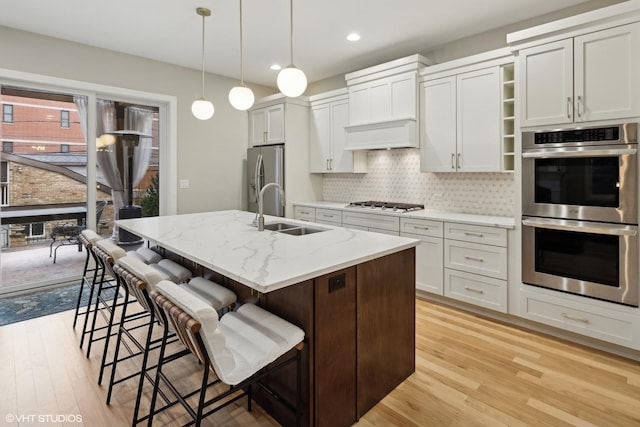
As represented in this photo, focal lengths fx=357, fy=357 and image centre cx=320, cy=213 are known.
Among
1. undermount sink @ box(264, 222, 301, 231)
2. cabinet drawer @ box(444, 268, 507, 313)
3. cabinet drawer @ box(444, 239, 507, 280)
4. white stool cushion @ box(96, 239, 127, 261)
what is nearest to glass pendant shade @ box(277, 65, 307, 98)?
undermount sink @ box(264, 222, 301, 231)

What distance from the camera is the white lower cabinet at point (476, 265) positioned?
3100mm

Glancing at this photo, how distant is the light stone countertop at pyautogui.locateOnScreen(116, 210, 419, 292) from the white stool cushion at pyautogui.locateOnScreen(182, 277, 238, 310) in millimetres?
265

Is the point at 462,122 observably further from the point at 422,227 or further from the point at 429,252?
the point at 429,252

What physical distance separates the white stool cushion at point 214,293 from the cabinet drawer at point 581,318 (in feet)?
7.79

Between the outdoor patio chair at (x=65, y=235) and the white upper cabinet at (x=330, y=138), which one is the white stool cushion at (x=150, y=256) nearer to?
the outdoor patio chair at (x=65, y=235)

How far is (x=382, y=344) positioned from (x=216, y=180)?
3830 millimetres

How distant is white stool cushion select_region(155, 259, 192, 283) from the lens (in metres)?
2.58

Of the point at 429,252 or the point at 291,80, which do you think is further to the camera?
the point at 429,252

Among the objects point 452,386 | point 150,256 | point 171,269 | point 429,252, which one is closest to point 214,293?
point 171,269

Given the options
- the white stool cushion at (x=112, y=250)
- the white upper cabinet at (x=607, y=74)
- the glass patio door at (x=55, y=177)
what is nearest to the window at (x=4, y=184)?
the glass patio door at (x=55, y=177)

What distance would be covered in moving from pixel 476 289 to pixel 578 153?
4.55 ft

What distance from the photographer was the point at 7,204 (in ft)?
12.2

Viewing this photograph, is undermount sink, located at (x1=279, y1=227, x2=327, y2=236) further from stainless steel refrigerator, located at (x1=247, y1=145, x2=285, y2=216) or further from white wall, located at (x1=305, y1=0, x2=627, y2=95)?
white wall, located at (x1=305, y1=0, x2=627, y2=95)

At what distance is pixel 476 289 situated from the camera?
3260 mm
